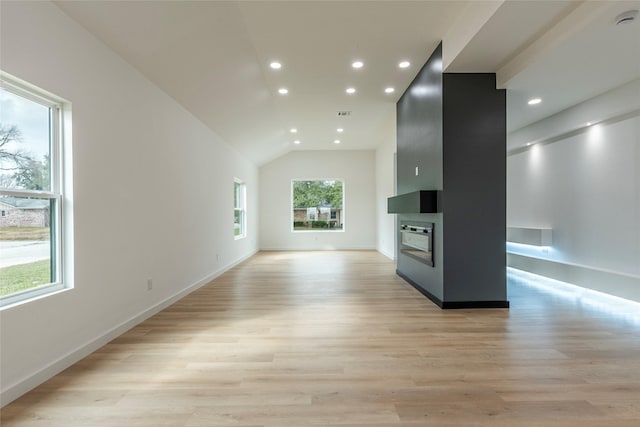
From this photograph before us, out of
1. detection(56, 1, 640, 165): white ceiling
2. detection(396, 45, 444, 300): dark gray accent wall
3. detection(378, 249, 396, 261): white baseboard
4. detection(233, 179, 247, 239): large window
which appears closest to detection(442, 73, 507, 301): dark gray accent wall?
detection(396, 45, 444, 300): dark gray accent wall

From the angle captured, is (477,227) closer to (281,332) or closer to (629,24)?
(629,24)

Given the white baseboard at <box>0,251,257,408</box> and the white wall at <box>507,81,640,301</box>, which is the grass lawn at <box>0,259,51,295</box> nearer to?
the white baseboard at <box>0,251,257,408</box>

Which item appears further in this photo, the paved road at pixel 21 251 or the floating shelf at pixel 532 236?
the floating shelf at pixel 532 236

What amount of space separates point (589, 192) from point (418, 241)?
2.53 m

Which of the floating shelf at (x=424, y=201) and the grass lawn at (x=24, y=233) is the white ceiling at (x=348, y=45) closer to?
the floating shelf at (x=424, y=201)

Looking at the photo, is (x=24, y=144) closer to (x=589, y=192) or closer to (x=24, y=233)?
(x=24, y=233)

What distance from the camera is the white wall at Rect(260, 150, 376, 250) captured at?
10281 mm

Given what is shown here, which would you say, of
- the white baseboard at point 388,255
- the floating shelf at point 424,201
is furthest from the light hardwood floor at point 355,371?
the white baseboard at point 388,255

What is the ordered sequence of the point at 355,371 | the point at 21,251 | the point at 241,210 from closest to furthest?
the point at 21,251 < the point at 355,371 < the point at 241,210

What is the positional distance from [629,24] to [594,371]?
2.70 metres

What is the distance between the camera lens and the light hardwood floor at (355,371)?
1.79m

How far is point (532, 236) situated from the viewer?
5.46 m

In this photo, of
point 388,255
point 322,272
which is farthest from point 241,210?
point 388,255

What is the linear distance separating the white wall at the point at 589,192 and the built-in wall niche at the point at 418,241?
236cm
